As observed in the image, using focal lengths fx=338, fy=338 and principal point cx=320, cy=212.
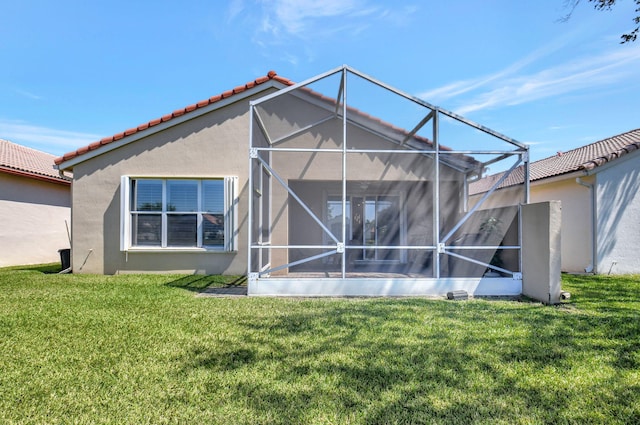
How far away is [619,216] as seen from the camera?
9289mm

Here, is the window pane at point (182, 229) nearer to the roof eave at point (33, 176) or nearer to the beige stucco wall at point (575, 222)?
the roof eave at point (33, 176)

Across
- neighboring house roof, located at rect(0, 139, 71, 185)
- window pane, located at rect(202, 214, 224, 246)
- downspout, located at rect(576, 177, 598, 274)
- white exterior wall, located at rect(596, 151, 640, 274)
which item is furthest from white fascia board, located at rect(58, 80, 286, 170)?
white exterior wall, located at rect(596, 151, 640, 274)

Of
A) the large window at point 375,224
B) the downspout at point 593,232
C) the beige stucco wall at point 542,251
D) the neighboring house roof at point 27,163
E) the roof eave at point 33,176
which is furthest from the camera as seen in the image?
the neighboring house roof at point 27,163

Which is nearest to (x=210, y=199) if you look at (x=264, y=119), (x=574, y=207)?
(x=264, y=119)

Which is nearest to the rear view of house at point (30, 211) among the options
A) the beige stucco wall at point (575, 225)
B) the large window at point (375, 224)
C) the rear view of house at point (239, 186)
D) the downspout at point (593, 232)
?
the rear view of house at point (239, 186)

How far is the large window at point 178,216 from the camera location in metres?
8.51

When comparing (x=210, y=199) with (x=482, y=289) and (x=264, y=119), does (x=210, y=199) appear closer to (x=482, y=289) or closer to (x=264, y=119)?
(x=264, y=119)

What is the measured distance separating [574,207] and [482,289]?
5895mm

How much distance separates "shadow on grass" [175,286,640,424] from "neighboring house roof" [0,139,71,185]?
10.1 metres

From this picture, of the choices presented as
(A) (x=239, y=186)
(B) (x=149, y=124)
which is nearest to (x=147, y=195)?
(B) (x=149, y=124)

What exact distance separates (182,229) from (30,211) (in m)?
6.90

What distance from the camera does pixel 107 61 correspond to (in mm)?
11680

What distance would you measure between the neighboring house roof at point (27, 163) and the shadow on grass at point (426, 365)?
10.1m

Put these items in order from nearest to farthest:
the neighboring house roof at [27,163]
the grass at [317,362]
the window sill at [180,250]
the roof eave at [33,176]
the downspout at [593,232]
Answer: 1. the grass at [317,362]
2. the window sill at [180,250]
3. the downspout at [593,232]
4. the roof eave at [33,176]
5. the neighboring house roof at [27,163]
